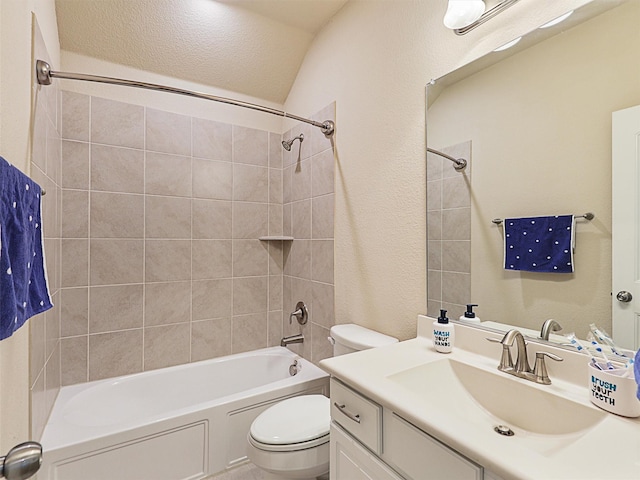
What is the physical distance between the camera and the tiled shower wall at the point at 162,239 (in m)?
1.98

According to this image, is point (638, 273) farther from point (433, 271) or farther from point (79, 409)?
point (79, 409)

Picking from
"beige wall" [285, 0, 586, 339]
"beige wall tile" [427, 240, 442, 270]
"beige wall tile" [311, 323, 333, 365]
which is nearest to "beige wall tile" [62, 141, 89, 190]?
"beige wall" [285, 0, 586, 339]

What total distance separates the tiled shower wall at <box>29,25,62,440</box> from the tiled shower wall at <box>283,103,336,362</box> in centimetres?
141

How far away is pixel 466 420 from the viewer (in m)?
0.98

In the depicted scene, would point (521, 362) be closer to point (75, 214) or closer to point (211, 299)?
point (211, 299)

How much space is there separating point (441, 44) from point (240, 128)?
159 cm

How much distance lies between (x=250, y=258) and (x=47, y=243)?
1.29 meters

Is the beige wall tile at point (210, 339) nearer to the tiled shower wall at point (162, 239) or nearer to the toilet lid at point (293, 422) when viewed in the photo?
the tiled shower wall at point (162, 239)

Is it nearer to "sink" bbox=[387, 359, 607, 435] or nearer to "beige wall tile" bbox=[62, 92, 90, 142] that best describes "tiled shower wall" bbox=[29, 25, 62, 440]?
"beige wall tile" bbox=[62, 92, 90, 142]

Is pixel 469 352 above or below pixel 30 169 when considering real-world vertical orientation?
below

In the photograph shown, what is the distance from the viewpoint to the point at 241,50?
7.30ft

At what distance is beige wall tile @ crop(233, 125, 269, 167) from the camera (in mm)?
2492

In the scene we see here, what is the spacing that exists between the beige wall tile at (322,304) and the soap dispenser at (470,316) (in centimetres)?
91

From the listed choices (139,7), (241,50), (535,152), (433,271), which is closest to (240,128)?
(241,50)
